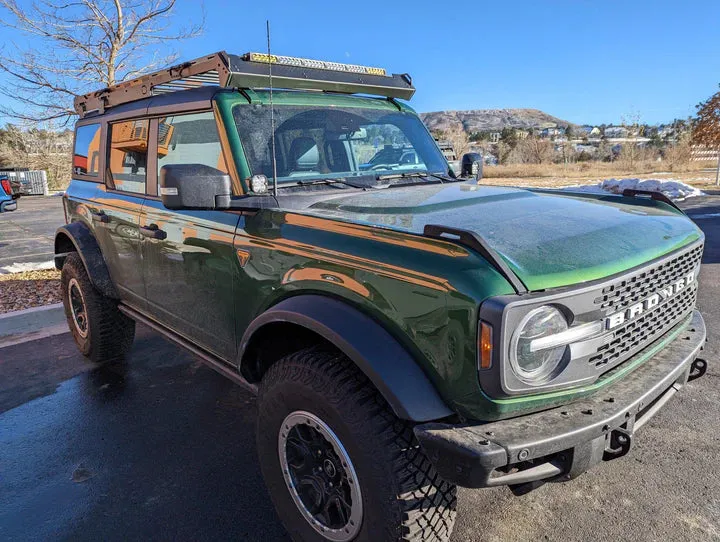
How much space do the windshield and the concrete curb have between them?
4.18 meters

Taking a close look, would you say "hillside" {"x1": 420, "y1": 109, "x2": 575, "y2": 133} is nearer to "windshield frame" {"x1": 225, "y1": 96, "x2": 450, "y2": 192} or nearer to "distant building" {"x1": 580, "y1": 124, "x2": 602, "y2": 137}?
"distant building" {"x1": 580, "y1": 124, "x2": 602, "y2": 137}

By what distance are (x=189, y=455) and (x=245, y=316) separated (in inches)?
44.1

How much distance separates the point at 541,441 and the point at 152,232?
263cm

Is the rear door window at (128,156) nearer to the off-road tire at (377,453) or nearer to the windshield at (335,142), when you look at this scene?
the windshield at (335,142)

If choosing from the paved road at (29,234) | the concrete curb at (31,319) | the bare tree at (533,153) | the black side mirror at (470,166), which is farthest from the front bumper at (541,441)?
the bare tree at (533,153)

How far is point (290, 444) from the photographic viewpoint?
7.60 feet

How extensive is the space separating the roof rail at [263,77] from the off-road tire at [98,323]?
1449 mm

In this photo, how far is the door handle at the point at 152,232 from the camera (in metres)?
3.24

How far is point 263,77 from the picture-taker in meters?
2.95

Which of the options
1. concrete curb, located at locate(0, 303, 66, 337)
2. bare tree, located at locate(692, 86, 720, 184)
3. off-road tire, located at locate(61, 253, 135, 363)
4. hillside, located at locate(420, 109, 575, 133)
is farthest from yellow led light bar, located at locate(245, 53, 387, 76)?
hillside, located at locate(420, 109, 575, 133)

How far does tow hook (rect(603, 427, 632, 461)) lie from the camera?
74.0 inches

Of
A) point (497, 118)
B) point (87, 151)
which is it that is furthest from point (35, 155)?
point (497, 118)

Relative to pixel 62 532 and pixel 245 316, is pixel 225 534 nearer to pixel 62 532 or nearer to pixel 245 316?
pixel 62 532

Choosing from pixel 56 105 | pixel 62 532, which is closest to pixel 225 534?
pixel 62 532
